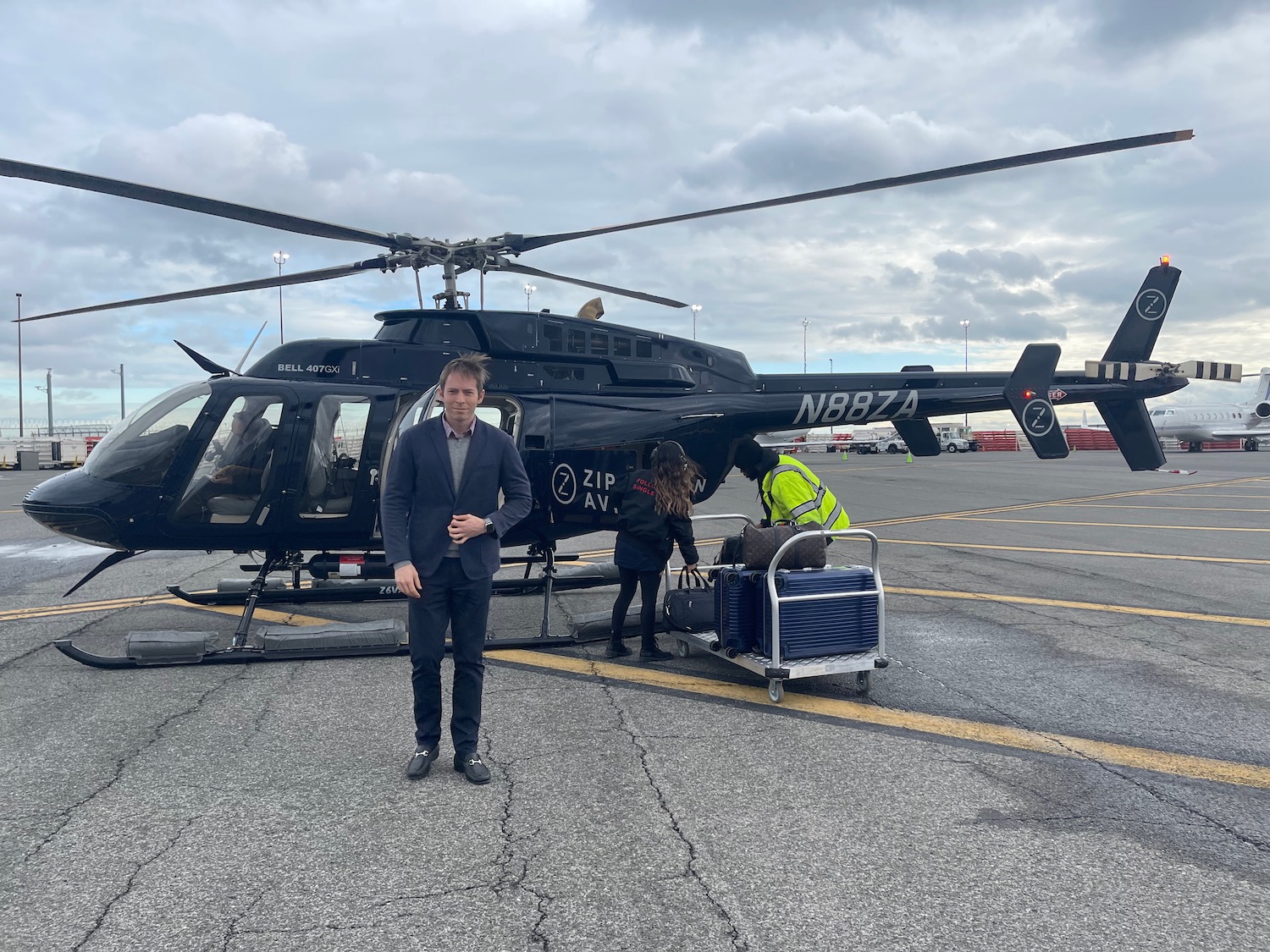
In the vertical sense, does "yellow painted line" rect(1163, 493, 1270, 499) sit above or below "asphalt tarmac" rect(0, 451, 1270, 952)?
above

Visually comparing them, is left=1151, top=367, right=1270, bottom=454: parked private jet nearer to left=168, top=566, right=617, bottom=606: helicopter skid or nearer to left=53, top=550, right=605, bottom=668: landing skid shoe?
left=168, top=566, right=617, bottom=606: helicopter skid

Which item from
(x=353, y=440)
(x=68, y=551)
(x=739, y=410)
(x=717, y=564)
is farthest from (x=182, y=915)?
(x=68, y=551)

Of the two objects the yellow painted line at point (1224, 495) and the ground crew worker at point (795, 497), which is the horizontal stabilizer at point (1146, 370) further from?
the yellow painted line at point (1224, 495)

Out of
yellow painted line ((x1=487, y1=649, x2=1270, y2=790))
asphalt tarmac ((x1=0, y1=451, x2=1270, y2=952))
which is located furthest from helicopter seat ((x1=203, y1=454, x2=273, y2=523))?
yellow painted line ((x1=487, y1=649, x2=1270, y2=790))

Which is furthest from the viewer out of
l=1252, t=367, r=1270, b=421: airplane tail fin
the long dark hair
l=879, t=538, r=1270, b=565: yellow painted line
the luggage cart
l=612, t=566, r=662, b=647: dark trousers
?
l=1252, t=367, r=1270, b=421: airplane tail fin

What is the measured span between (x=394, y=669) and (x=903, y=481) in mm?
23635

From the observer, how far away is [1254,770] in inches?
Answer: 162

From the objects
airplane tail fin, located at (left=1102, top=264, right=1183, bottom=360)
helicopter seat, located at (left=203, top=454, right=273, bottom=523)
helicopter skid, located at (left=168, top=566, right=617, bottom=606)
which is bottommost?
helicopter skid, located at (left=168, top=566, right=617, bottom=606)

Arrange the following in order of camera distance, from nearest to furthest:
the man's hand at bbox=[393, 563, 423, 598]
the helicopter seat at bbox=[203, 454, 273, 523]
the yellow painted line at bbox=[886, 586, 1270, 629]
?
the man's hand at bbox=[393, 563, 423, 598]
the helicopter seat at bbox=[203, 454, 273, 523]
the yellow painted line at bbox=[886, 586, 1270, 629]

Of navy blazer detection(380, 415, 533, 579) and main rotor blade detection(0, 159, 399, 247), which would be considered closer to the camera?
navy blazer detection(380, 415, 533, 579)

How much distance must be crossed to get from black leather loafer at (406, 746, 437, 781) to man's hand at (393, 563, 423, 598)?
80 centimetres

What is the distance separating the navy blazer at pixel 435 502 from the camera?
400cm

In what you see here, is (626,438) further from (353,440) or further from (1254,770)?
(1254,770)

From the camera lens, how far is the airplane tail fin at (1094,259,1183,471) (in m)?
10.1
